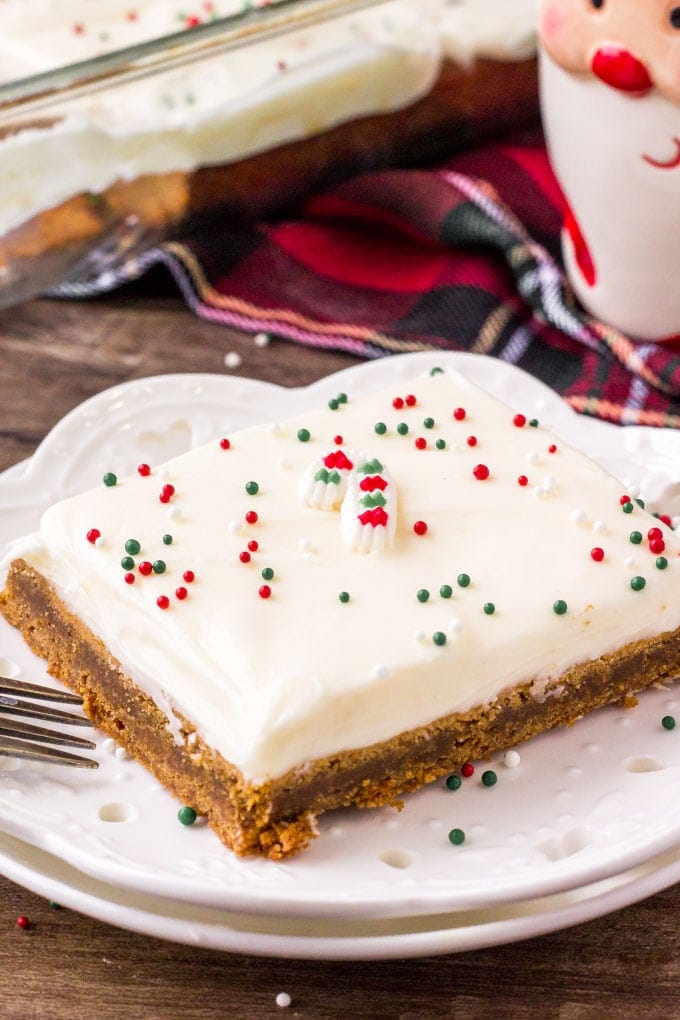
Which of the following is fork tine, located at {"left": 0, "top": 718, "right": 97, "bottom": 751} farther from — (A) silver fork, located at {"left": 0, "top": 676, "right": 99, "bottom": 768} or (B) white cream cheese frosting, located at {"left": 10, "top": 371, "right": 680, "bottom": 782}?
(B) white cream cheese frosting, located at {"left": 10, "top": 371, "right": 680, "bottom": 782}

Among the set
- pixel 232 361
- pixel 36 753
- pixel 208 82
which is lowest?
pixel 232 361

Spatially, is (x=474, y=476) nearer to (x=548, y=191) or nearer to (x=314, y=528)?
(x=314, y=528)

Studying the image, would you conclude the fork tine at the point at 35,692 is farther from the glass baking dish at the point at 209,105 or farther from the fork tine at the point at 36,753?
the glass baking dish at the point at 209,105

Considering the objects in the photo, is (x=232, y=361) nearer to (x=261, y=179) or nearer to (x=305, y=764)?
(x=261, y=179)

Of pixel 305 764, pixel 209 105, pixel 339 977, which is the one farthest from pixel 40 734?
pixel 209 105

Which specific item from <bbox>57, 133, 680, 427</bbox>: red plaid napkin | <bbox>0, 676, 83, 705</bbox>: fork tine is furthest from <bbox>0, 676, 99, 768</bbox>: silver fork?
<bbox>57, 133, 680, 427</bbox>: red plaid napkin

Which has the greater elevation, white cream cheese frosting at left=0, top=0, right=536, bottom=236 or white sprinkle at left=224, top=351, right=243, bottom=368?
white cream cheese frosting at left=0, top=0, right=536, bottom=236
